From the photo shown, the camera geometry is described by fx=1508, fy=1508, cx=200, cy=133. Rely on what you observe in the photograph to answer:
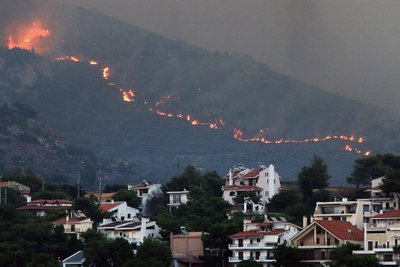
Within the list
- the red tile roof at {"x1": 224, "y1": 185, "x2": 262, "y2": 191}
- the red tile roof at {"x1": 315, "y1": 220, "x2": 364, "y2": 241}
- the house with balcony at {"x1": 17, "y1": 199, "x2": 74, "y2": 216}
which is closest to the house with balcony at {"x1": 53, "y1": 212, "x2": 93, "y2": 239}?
the house with balcony at {"x1": 17, "y1": 199, "x2": 74, "y2": 216}

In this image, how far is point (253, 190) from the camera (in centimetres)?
11662

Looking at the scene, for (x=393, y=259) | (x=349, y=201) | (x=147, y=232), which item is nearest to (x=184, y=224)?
(x=147, y=232)

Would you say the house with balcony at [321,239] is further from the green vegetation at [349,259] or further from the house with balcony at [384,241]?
the green vegetation at [349,259]

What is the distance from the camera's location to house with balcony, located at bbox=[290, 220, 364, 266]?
92375mm

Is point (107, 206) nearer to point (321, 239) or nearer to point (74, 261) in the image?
point (74, 261)

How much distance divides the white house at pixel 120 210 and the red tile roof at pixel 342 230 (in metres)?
23.5

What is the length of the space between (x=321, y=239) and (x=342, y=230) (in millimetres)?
1505

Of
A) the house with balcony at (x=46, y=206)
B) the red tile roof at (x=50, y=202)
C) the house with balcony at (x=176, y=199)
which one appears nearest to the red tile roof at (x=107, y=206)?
the house with balcony at (x=46, y=206)

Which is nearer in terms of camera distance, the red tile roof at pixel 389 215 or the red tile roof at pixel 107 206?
the red tile roof at pixel 389 215

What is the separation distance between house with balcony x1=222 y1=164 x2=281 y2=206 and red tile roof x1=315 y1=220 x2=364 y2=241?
20.0 meters

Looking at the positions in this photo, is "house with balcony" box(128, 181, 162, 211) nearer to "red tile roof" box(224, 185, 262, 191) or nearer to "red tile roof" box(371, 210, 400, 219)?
"red tile roof" box(224, 185, 262, 191)

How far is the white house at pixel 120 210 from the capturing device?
374 feet

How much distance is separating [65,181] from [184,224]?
66.8 m

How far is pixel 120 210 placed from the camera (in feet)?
377
